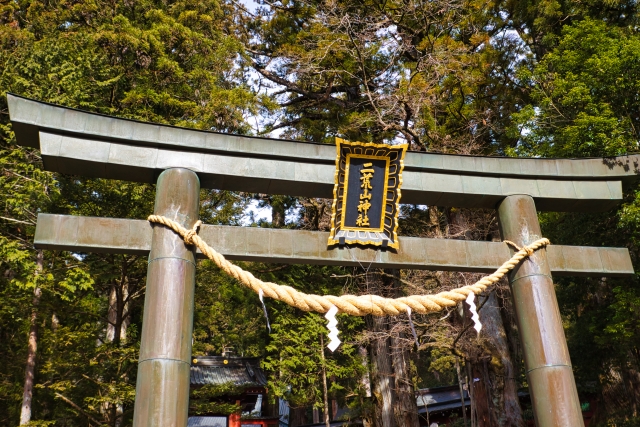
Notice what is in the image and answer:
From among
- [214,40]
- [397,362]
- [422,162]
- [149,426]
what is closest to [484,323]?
[397,362]

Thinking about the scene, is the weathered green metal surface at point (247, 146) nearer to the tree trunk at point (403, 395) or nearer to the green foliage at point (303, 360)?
the tree trunk at point (403, 395)

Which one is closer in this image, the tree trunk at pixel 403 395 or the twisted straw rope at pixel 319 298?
the twisted straw rope at pixel 319 298

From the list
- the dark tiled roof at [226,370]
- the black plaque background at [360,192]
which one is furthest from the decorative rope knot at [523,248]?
the dark tiled roof at [226,370]

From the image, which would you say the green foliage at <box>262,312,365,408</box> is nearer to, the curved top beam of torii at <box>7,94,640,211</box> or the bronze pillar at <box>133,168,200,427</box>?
the curved top beam of torii at <box>7,94,640,211</box>

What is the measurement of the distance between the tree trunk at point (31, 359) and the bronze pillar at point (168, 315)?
548cm

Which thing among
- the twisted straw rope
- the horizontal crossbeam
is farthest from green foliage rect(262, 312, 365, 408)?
the twisted straw rope

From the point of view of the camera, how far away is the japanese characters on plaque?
18.6ft

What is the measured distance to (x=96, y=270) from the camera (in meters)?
11.0

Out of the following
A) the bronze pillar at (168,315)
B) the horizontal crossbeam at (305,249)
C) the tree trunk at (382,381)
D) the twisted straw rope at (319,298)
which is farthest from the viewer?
the tree trunk at (382,381)

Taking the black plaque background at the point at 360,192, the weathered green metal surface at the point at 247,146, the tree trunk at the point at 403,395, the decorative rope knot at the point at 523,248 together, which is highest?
the weathered green metal surface at the point at 247,146

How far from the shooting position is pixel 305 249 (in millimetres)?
5465

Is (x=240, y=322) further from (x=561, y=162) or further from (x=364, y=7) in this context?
(x=561, y=162)

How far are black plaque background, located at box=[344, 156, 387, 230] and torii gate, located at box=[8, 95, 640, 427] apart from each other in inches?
9.7

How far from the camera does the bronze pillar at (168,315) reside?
453 centimetres
